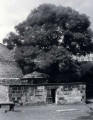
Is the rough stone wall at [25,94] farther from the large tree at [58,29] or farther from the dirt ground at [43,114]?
the large tree at [58,29]

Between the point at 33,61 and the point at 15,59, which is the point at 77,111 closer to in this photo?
the point at 33,61

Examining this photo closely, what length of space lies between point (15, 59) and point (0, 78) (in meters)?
4.74

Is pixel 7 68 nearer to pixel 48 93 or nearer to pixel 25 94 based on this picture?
pixel 25 94

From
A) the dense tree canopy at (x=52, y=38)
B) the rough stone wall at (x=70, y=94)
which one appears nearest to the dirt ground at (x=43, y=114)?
the rough stone wall at (x=70, y=94)

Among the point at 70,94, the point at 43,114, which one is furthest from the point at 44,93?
the point at 43,114

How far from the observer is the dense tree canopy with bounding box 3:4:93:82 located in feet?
107

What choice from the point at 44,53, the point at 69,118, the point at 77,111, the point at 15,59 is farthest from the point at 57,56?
the point at 69,118

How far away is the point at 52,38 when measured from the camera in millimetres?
33625

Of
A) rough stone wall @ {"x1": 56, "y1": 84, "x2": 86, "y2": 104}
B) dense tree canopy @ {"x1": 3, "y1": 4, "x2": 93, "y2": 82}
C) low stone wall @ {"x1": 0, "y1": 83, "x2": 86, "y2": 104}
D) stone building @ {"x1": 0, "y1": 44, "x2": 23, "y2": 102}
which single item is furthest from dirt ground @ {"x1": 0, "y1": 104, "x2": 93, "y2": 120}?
dense tree canopy @ {"x1": 3, "y1": 4, "x2": 93, "y2": 82}

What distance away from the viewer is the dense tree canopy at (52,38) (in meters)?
32.7

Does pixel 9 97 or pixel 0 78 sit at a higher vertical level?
pixel 0 78

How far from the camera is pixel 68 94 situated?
2767cm

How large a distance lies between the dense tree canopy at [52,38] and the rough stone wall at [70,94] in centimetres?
451

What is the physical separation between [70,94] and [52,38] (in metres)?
8.86
